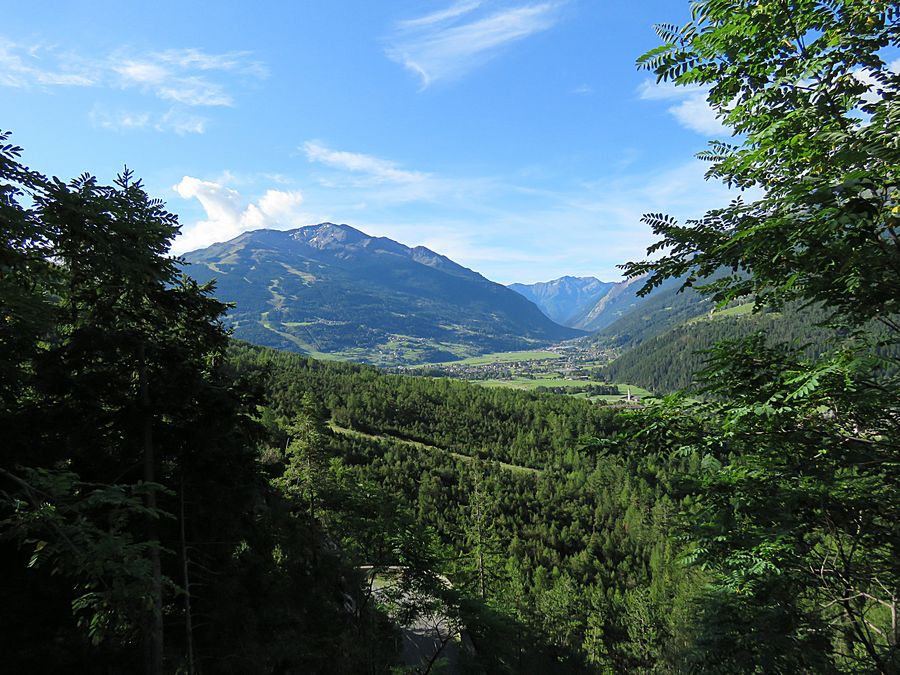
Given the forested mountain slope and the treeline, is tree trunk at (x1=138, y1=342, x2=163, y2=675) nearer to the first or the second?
the treeline

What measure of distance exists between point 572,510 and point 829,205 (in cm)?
8267

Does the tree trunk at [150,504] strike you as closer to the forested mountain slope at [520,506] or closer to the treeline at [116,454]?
the treeline at [116,454]

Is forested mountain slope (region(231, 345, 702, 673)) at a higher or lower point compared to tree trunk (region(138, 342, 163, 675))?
lower

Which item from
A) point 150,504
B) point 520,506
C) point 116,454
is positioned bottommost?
point 520,506

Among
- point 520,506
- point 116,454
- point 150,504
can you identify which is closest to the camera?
point 150,504

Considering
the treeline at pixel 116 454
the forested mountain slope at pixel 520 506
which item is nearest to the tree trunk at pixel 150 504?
the treeline at pixel 116 454

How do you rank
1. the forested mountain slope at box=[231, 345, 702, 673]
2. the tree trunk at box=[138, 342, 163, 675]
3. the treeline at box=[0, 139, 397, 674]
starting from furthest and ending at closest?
the forested mountain slope at box=[231, 345, 702, 673] < the tree trunk at box=[138, 342, 163, 675] < the treeline at box=[0, 139, 397, 674]

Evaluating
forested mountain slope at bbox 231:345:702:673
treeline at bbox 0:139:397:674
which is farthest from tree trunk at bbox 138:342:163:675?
forested mountain slope at bbox 231:345:702:673

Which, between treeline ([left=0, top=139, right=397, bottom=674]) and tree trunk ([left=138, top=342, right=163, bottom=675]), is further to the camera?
tree trunk ([left=138, top=342, right=163, bottom=675])

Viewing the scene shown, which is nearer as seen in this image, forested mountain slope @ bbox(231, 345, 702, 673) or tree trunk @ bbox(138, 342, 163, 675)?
tree trunk @ bbox(138, 342, 163, 675)

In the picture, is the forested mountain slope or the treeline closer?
the treeline

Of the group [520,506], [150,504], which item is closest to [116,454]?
[150,504]

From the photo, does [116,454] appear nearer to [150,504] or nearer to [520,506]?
[150,504]

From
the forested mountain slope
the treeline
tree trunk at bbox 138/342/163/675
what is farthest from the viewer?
the forested mountain slope
